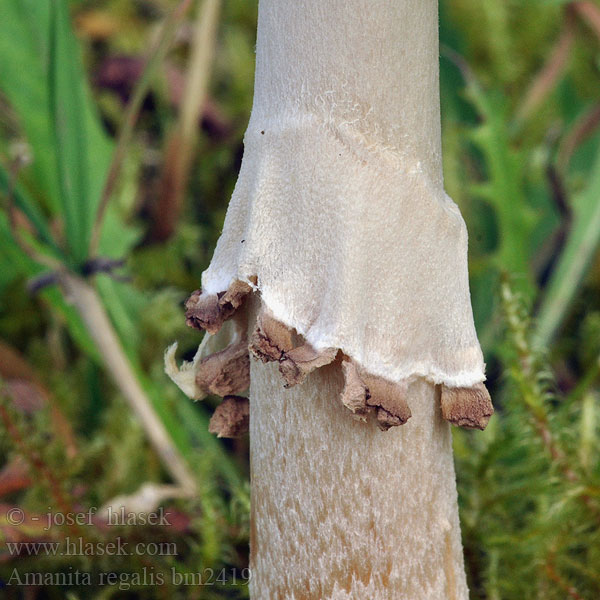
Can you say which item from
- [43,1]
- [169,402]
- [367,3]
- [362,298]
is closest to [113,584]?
[169,402]

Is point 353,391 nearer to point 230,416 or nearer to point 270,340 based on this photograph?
point 270,340

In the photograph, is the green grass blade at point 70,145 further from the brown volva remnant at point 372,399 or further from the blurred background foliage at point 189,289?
the brown volva remnant at point 372,399

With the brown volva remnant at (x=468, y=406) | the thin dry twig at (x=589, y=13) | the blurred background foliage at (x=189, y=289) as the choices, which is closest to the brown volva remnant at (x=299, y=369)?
the brown volva remnant at (x=468, y=406)

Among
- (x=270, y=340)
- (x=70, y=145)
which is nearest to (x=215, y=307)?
(x=270, y=340)

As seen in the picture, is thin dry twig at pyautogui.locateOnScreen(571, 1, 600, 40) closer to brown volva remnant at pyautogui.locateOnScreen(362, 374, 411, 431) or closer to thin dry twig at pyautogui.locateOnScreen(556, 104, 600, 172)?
thin dry twig at pyautogui.locateOnScreen(556, 104, 600, 172)

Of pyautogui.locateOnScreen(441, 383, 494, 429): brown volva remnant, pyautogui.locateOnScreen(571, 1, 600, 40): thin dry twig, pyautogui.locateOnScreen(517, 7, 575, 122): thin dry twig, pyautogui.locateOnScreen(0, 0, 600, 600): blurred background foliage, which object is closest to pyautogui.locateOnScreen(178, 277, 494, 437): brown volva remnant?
pyautogui.locateOnScreen(441, 383, 494, 429): brown volva remnant

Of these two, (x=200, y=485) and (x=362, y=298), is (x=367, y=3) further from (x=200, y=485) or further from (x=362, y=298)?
(x=200, y=485)
